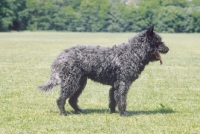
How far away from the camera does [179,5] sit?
13425cm

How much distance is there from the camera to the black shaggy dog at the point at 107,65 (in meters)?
10.0

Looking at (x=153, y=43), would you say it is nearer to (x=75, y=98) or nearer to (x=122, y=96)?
(x=122, y=96)

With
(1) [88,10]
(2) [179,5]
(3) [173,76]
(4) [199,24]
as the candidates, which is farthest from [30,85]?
(2) [179,5]

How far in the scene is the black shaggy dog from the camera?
10039 millimetres

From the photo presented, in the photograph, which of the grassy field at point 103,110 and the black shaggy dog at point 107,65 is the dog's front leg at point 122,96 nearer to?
the black shaggy dog at point 107,65

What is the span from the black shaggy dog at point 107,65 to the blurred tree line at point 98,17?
97652 mm

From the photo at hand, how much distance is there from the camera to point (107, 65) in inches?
399

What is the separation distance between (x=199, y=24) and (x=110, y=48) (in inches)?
4080

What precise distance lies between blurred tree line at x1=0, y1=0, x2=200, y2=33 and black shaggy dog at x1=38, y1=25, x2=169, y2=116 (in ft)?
320

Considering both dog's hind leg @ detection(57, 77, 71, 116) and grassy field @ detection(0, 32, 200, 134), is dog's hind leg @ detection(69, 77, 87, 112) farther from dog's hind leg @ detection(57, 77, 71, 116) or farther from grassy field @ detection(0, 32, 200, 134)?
dog's hind leg @ detection(57, 77, 71, 116)

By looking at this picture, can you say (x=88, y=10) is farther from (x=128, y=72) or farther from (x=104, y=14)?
(x=128, y=72)

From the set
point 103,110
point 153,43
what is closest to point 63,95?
point 103,110

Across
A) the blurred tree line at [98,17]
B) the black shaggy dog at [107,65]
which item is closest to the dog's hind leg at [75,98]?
the black shaggy dog at [107,65]

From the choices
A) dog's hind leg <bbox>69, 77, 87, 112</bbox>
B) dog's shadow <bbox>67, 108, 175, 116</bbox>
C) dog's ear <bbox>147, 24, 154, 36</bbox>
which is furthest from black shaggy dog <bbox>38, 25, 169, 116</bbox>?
dog's shadow <bbox>67, 108, 175, 116</bbox>
